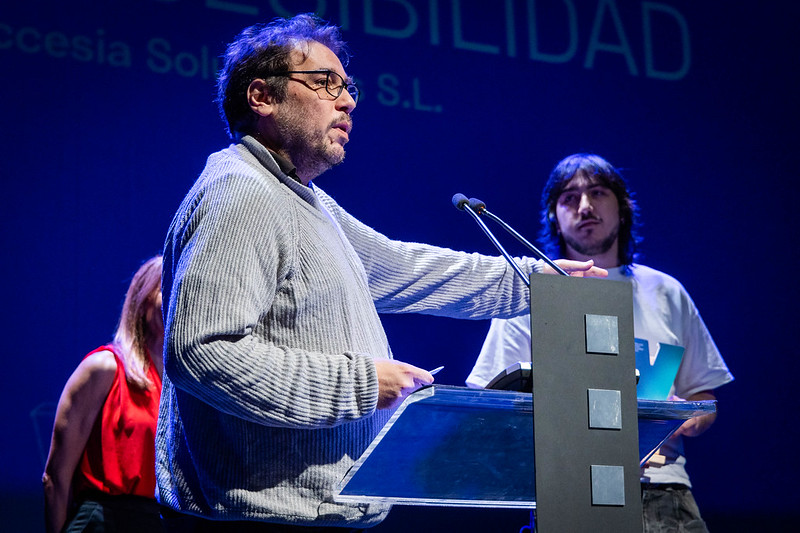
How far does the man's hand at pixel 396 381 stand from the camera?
1.40 metres

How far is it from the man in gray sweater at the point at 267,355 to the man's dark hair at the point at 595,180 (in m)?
1.38

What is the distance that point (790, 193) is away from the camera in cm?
376

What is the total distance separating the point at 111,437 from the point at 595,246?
1739mm

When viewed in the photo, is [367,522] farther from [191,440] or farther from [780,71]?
[780,71]

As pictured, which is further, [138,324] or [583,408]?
[138,324]

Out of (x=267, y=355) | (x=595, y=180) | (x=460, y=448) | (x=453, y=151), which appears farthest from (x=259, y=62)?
(x=595, y=180)

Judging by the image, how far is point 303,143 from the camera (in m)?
1.79

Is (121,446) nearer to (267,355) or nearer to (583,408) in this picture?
(267,355)

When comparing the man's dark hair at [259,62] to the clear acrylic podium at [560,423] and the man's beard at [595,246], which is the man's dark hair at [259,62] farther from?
the man's beard at [595,246]

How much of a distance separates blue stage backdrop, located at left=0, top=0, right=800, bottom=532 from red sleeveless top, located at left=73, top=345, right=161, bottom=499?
0.49 feet

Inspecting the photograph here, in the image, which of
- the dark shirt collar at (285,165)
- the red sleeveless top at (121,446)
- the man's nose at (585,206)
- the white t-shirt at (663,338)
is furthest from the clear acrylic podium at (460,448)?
the man's nose at (585,206)

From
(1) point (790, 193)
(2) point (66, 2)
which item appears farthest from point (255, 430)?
(1) point (790, 193)

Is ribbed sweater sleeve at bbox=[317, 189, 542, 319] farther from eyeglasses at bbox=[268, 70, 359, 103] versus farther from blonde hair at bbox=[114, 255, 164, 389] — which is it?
blonde hair at bbox=[114, 255, 164, 389]

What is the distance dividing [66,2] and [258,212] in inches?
67.6
